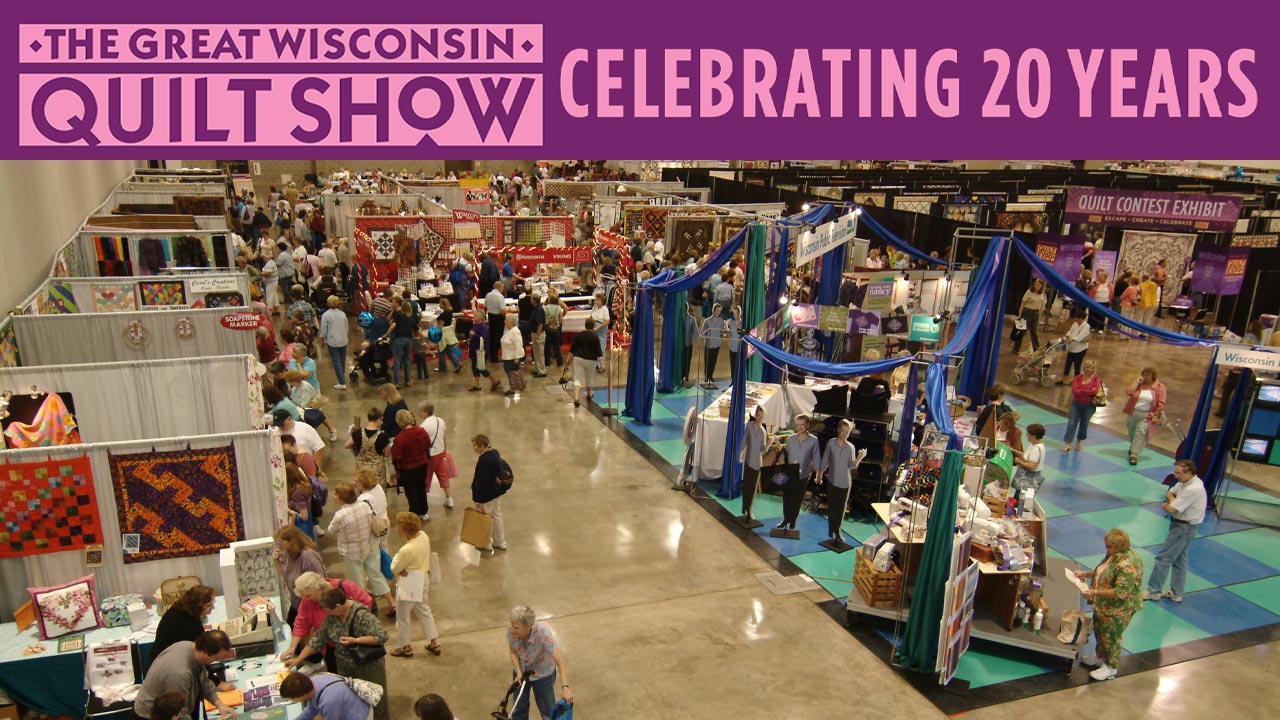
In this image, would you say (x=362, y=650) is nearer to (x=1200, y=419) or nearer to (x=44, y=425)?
(x=44, y=425)

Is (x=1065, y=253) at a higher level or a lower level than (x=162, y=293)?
higher

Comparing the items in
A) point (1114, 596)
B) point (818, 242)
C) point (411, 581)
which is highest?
point (818, 242)

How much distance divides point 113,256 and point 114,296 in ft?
8.23

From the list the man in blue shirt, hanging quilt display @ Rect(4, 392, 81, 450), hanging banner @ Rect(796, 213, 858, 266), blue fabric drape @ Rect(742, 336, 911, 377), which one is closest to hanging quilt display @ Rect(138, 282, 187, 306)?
hanging quilt display @ Rect(4, 392, 81, 450)

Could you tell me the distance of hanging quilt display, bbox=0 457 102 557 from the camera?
548 cm

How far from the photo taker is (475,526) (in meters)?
7.68

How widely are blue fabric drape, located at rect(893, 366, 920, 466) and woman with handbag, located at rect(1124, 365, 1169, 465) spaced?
138 inches

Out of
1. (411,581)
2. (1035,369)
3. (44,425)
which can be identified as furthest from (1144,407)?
(44,425)

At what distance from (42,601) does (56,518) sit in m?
0.52

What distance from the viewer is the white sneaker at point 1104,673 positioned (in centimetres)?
651

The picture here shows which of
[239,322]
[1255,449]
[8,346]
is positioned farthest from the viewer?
[1255,449]

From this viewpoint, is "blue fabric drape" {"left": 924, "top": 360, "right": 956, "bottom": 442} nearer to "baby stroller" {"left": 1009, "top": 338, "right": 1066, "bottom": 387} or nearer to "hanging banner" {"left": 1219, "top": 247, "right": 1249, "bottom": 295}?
"baby stroller" {"left": 1009, "top": 338, "right": 1066, "bottom": 387}

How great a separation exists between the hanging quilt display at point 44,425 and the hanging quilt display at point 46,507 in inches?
26.4

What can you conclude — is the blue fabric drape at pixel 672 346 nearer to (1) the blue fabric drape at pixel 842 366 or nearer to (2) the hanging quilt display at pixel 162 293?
(1) the blue fabric drape at pixel 842 366
